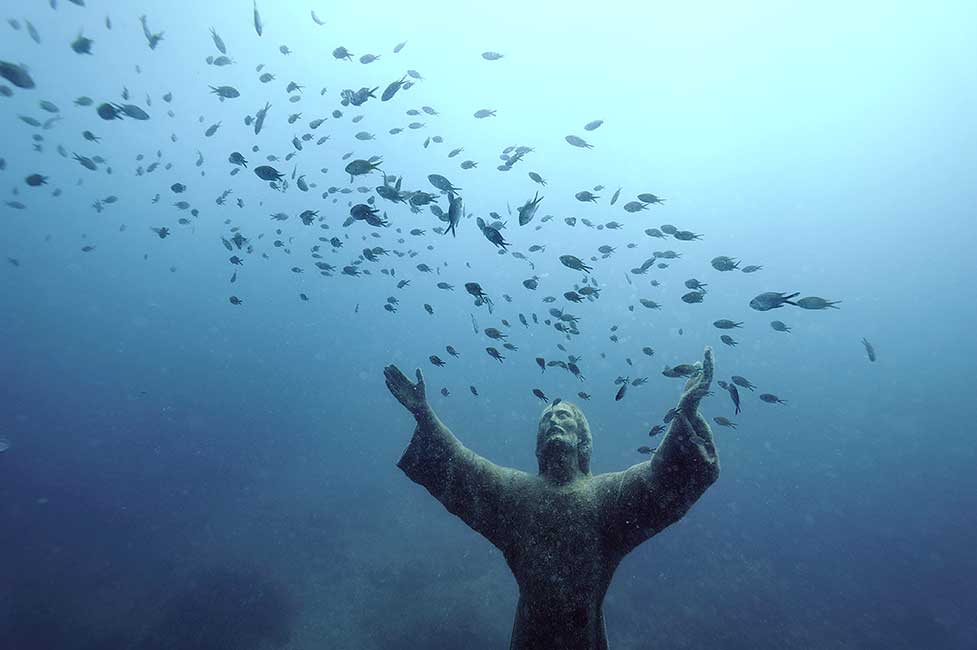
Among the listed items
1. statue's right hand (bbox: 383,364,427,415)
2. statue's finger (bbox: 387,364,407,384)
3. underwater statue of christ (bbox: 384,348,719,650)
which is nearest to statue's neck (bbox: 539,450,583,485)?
underwater statue of christ (bbox: 384,348,719,650)

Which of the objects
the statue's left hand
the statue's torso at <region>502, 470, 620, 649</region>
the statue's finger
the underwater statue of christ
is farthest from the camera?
the statue's finger

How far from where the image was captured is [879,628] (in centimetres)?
1752

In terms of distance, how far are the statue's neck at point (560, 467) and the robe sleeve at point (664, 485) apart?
1.44ft

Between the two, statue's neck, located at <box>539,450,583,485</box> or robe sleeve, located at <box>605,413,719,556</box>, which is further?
statue's neck, located at <box>539,450,583,485</box>

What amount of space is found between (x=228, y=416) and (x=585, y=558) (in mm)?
47145

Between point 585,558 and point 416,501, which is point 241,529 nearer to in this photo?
point 416,501

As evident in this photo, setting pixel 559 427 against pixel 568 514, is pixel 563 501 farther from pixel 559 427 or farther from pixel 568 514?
pixel 559 427

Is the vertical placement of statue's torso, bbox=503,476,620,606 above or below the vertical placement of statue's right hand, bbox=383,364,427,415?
below

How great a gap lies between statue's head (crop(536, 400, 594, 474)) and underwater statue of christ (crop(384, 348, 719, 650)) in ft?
0.05

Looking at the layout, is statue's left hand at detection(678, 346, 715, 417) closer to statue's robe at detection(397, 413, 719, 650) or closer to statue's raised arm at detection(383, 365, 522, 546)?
statue's robe at detection(397, 413, 719, 650)

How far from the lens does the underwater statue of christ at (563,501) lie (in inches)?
164

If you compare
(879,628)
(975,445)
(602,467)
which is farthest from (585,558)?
(975,445)

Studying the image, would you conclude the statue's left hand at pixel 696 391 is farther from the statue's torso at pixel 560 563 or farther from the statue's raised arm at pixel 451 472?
the statue's raised arm at pixel 451 472

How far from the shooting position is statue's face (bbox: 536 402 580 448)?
4918 mm
